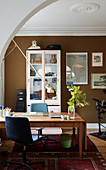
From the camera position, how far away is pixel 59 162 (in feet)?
10.1

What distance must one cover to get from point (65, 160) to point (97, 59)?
3.24m

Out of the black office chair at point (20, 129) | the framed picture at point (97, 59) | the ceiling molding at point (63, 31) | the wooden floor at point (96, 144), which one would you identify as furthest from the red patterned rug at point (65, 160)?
the ceiling molding at point (63, 31)

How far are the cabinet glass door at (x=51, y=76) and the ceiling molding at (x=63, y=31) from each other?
729 mm

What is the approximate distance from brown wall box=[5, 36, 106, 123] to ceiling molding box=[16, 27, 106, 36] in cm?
11

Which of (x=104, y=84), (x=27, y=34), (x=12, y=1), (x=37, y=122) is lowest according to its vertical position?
(x=37, y=122)

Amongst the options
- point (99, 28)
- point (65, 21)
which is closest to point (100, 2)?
point (65, 21)

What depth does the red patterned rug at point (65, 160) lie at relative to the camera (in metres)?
2.89

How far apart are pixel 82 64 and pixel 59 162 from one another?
10.3ft

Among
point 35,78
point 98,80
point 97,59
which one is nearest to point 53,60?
point 35,78

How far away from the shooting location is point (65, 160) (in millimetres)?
3145

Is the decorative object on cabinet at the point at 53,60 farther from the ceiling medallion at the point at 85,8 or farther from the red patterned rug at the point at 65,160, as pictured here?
the red patterned rug at the point at 65,160

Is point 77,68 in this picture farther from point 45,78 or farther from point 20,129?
point 20,129

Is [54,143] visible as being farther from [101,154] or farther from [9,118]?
[9,118]

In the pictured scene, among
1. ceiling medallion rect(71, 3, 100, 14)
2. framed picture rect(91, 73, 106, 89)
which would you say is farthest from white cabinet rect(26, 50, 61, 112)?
ceiling medallion rect(71, 3, 100, 14)
